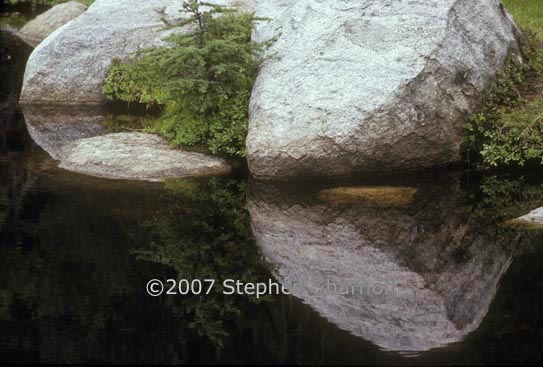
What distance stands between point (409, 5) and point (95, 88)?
627 centimetres

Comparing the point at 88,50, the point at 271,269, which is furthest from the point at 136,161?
the point at 88,50

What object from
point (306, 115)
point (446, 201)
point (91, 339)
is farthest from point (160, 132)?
point (91, 339)

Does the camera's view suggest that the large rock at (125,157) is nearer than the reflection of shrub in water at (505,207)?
No

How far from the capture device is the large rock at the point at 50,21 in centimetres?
2056

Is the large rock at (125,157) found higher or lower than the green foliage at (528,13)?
lower

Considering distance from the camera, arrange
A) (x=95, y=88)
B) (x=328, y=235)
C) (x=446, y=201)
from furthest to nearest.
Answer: (x=95, y=88)
(x=446, y=201)
(x=328, y=235)

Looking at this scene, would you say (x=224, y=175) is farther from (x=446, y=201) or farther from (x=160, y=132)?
(x=446, y=201)

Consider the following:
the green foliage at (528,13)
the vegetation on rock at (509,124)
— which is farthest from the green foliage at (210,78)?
the green foliage at (528,13)

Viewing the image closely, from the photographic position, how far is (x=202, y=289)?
7031 mm

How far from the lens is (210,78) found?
36.0 ft

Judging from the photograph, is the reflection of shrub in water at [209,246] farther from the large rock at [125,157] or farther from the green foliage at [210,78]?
the green foliage at [210,78]

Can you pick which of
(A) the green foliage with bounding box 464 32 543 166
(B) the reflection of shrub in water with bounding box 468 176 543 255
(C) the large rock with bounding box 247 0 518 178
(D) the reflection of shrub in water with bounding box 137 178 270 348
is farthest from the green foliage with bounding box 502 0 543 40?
(D) the reflection of shrub in water with bounding box 137 178 270 348

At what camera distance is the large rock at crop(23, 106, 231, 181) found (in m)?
10.4

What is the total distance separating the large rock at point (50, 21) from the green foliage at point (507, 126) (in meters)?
12.8
